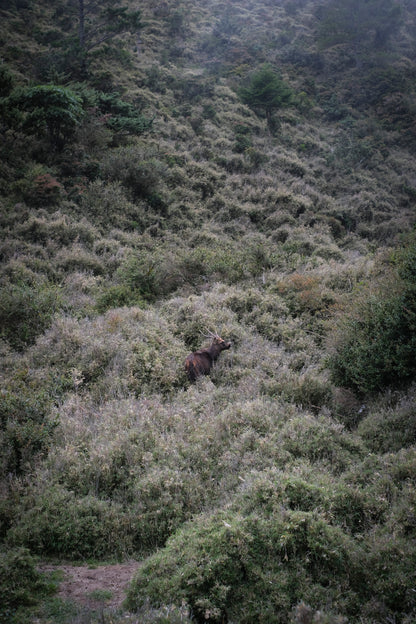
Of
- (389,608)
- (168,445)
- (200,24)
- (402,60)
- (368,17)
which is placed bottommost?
(168,445)

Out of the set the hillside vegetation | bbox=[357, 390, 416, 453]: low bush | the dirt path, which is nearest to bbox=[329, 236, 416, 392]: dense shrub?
the hillside vegetation

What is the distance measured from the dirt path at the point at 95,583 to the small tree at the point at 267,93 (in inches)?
1050

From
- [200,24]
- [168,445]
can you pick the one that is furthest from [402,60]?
[168,445]

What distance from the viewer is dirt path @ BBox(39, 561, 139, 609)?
274cm

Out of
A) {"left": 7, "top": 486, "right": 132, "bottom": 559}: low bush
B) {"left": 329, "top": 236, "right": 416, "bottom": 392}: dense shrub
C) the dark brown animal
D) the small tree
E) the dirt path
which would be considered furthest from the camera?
the small tree

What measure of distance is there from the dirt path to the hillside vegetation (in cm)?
14

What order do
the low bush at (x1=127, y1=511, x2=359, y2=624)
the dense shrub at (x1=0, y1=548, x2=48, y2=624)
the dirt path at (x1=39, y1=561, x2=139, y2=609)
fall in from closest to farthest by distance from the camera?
the dense shrub at (x1=0, y1=548, x2=48, y2=624), the low bush at (x1=127, y1=511, x2=359, y2=624), the dirt path at (x1=39, y1=561, x2=139, y2=609)

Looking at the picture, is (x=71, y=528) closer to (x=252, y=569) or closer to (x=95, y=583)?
(x=95, y=583)

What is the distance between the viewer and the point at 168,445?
4445mm

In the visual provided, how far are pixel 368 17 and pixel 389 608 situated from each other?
47.5 m

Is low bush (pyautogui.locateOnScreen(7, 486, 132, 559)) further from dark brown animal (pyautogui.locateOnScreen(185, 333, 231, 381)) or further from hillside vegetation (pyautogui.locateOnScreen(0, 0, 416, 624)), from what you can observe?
dark brown animal (pyautogui.locateOnScreen(185, 333, 231, 381))

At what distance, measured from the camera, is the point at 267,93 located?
24.1m

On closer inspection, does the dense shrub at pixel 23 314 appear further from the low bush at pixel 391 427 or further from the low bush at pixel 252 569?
the low bush at pixel 391 427

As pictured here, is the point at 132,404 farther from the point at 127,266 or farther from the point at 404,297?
the point at 127,266
